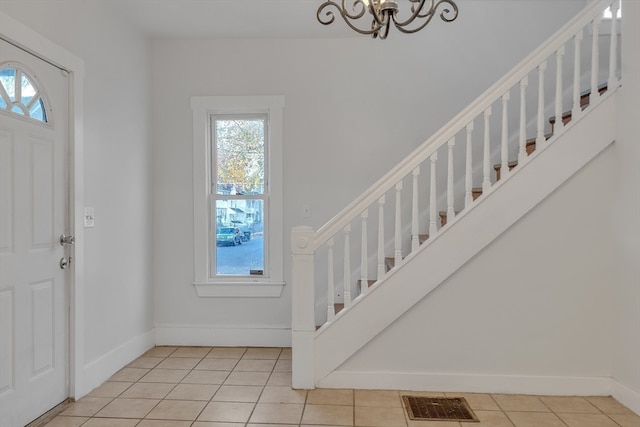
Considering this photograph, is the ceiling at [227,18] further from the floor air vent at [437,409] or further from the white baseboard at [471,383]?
the floor air vent at [437,409]

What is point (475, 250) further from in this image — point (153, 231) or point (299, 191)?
point (153, 231)

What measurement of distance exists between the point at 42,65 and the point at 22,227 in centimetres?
96

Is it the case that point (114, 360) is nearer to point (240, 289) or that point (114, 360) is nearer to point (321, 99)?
point (240, 289)

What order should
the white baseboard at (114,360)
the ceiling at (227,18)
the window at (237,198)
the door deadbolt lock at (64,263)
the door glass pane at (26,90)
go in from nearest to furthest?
the door glass pane at (26,90) < the door deadbolt lock at (64,263) < the white baseboard at (114,360) < the ceiling at (227,18) < the window at (237,198)

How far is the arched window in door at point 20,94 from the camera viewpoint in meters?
2.24

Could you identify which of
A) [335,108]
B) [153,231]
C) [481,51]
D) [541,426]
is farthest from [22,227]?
[481,51]

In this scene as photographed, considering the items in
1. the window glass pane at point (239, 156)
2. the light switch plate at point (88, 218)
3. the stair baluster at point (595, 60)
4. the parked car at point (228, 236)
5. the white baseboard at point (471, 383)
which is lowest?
the white baseboard at point (471, 383)

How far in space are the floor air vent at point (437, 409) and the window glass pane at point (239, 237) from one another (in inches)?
71.1

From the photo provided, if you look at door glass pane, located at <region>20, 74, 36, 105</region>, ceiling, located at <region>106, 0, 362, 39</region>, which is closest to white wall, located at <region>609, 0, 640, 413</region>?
ceiling, located at <region>106, 0, 362, 39</region>

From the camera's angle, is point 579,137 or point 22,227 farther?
point 579,137

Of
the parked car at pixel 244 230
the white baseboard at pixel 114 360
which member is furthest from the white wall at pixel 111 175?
the parked car at pixel 244 230

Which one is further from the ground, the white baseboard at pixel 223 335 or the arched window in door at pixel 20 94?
the arched window in door at pixel 20 94

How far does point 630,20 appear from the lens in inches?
102

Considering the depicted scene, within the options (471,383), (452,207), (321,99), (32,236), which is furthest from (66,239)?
(471,383)
